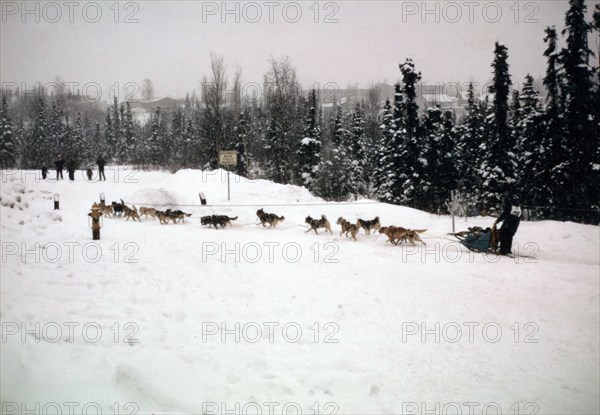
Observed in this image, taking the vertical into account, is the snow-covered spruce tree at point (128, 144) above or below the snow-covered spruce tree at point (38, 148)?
above

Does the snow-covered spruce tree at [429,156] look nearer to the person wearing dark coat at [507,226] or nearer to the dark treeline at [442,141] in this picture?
the dark treeline at [442,141]

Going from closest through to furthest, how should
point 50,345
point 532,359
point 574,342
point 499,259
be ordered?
point 50,345, point 532,359, point 574,342, point 499,259

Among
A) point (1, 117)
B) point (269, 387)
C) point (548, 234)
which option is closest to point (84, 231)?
point (1, 117)

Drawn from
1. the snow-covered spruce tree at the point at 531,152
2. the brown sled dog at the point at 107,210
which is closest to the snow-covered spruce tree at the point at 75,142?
the brown sled dog at the point at 107,210

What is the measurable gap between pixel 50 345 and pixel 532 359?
5646 millimetres

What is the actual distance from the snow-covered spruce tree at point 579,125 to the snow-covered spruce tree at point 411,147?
10.7m

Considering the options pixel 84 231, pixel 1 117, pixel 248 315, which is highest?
pixel 1 117

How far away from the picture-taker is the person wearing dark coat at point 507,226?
8.31 metres

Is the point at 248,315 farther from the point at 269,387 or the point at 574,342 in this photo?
the point at 574,342

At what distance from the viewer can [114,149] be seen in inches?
2409

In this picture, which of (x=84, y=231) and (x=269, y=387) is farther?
(x=84, y=231)

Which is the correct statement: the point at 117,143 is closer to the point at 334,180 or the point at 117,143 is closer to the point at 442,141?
the point at 334,180

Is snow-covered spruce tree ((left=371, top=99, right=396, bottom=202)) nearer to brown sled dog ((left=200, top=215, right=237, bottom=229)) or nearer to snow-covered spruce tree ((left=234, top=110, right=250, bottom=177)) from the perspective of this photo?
snow-covered spruce tree ((left=234, top=110, right=250, bottom=177))

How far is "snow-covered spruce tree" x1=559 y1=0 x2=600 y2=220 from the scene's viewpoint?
42.9ft
